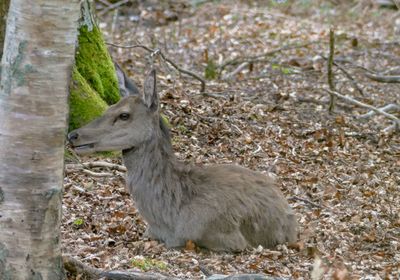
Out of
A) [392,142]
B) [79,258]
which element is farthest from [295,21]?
[79,258]

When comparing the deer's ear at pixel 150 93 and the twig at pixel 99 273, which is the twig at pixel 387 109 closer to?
the deer's ear at pixel 150 93

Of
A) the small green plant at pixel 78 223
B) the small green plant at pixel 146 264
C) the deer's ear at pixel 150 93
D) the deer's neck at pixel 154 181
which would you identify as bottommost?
the small green plant at pixel 78 223

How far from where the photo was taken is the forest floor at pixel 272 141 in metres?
6.10

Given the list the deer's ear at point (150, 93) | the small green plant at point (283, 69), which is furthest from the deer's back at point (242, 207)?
the small green plant at point (283, 69)

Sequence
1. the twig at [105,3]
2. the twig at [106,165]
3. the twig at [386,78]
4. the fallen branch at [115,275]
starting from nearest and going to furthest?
the fallen branch at [115,275], the twig at [106,165], the twig at [386,78], the twig at [105,3]

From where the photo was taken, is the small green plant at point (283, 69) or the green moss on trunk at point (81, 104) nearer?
the green moss on trunk at point (81, 104)

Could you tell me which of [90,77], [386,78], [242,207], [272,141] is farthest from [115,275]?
[386,78]

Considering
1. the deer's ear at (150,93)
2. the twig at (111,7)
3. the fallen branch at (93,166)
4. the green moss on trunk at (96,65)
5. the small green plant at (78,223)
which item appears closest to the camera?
the deer's ear at (150,93)

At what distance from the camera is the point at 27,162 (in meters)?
4.30

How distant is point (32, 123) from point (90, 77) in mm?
4169

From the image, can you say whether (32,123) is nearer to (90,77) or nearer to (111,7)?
(90,77)

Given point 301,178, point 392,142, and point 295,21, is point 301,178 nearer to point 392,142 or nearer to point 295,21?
point 392,142

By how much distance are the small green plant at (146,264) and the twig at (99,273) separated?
385 millimetres

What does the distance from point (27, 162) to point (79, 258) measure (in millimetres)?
1495
